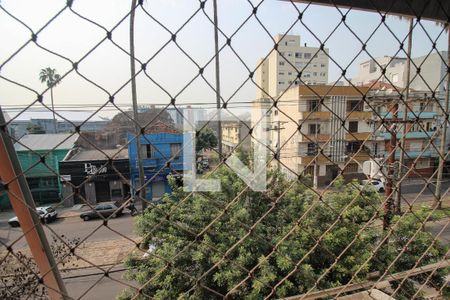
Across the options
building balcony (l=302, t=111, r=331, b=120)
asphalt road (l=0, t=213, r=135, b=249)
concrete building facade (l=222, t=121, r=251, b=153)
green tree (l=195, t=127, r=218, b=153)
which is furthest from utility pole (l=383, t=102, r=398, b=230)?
asphalt road (l=0, t=213, r=135, b=249)

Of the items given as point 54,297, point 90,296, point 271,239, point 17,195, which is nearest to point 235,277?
point 271,239

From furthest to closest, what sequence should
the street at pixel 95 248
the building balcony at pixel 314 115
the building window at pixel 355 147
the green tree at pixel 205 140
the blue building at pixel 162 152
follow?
the street at pixel 95 248 < the green tree at pixel 205 140 < the building window at pixel 355 147 < the building balcony at pixel 314 115 < the blue building at pixel 162 152

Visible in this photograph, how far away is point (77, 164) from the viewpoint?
790 centimetres

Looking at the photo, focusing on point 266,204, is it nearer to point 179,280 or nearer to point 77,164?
point 179,280

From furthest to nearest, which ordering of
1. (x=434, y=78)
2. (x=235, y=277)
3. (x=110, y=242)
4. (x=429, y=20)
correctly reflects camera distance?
1. (x=434, y=78)
2. (x=110, y=242)
3. (x=235, y=277)
4. (x=429, y=20)

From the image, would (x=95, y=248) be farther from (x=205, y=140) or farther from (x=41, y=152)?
(x=41, y=152)

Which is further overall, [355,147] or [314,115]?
[314,115]

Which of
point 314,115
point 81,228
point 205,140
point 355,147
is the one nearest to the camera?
point 205,140

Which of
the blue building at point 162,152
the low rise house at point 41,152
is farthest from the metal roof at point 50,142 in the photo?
the blue building at point 162,152

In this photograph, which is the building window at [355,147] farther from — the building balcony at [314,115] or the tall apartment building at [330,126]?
the building balcony at [314,115]

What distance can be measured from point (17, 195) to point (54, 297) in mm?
262

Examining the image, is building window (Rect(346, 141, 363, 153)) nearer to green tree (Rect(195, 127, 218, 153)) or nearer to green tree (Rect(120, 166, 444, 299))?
green tree (Rect(120, 166, 444, 299))

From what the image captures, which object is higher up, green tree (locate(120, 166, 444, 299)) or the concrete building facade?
the concrete building facade

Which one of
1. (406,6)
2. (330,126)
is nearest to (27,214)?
(406,6)
